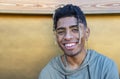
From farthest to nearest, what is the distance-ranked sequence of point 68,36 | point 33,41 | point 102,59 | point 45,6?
point 33,41
point 45,6
point 102,59
point 68,36

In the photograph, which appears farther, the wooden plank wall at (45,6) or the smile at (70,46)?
the wooden plank wall at (45,6)

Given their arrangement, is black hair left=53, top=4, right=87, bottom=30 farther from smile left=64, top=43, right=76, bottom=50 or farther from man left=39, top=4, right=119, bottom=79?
smile left=64, top=43, right=76, bottom=50

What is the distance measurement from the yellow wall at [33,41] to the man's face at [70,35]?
872 millimetres

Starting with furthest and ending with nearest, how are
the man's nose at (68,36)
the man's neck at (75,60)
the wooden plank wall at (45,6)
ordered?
the wooden plank wall at (45,6), the man's neck at (75,60), the man's nose at (68,36)

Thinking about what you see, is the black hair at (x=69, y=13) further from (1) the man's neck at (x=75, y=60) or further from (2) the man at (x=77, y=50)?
(1) the man's neck at (x=75, y=60)

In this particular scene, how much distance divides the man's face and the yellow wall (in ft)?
2.86

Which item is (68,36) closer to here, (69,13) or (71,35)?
(71,35)

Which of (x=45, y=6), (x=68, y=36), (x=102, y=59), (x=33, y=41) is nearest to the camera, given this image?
(x=68, y=36)

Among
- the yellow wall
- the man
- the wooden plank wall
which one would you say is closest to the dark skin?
the man

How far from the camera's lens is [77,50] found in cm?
248

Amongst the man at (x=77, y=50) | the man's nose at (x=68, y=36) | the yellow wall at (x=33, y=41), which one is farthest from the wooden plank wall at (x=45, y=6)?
the man's nose at (x=68, y=36)

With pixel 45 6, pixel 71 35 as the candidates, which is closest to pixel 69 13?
pixel 71 35

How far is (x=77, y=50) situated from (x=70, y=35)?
0.14 meters

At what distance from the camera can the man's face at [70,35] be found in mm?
2436
